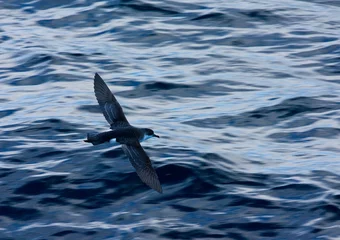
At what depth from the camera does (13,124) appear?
1140cm

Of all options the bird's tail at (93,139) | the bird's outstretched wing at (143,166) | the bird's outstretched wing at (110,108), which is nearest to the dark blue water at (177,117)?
the bird's outstretched wing at (143,166)

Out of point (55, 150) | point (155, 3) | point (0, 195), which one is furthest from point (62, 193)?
point (155, 3)

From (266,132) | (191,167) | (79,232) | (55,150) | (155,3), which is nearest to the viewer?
(79,232)

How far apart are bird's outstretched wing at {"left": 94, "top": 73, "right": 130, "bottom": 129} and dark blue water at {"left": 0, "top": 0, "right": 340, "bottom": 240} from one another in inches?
19.8

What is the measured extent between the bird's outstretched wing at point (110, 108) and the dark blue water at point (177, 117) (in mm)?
502

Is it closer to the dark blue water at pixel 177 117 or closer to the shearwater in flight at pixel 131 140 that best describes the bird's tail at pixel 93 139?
the shearwater in flight at pixel 131 140

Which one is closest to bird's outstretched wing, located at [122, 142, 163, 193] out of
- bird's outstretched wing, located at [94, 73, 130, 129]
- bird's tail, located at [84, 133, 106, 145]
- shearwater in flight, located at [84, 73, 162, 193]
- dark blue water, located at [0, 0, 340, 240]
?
shearwater in flight, located at [84, 73, 162, 193]

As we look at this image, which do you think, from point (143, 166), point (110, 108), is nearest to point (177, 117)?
point (110, 108)

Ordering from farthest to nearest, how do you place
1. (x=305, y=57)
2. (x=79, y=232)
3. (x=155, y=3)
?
(x=155, y=3), (x=305, y=57), (x=79, y=232)

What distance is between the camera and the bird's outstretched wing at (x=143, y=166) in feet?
27.9

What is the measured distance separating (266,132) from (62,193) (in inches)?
135

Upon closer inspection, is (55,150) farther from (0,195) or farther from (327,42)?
(327,42)

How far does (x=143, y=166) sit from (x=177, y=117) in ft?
10.0

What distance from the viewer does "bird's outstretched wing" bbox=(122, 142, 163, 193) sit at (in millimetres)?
8519
